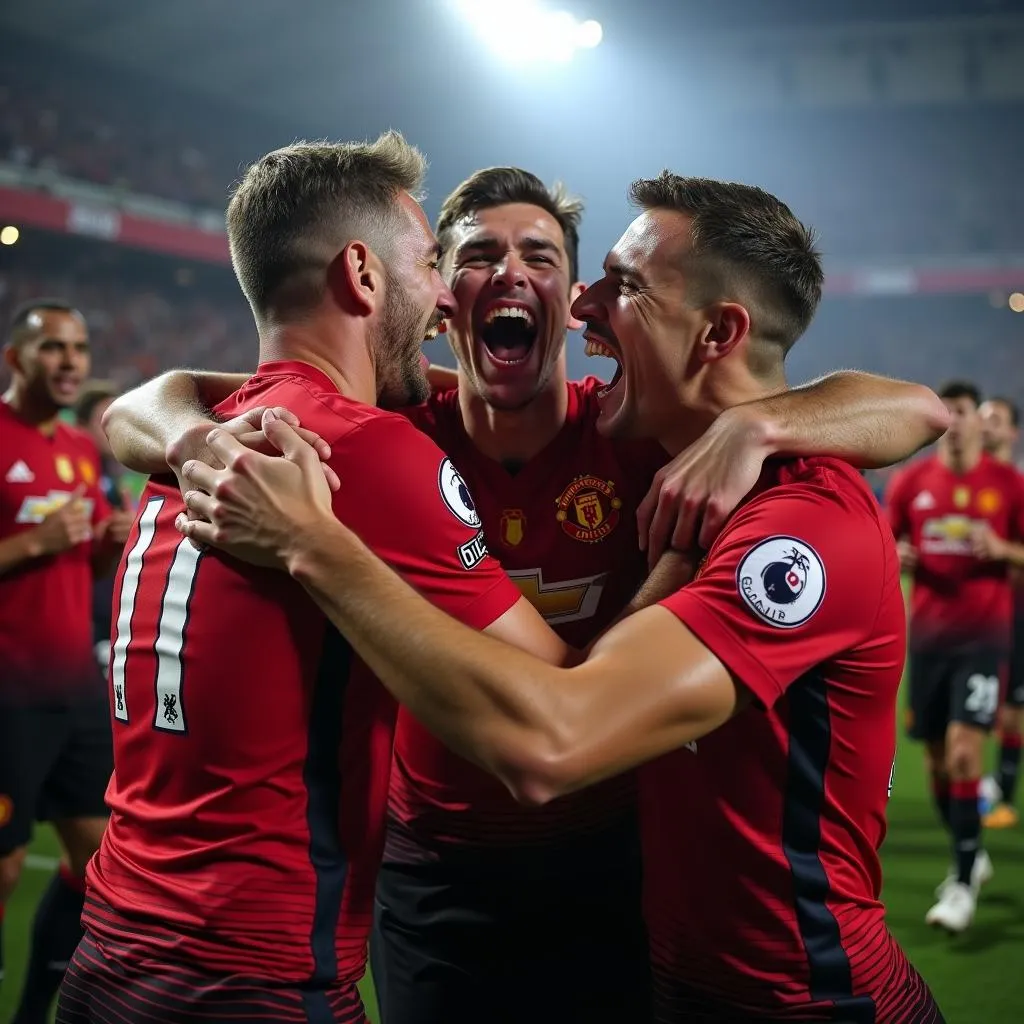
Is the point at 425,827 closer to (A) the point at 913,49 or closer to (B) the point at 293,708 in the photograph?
(B) the point at 293,708

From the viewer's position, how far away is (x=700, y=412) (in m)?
2.51

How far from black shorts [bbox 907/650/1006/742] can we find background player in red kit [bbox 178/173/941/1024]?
4.51 meters

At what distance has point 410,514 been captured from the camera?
1971 millimetres

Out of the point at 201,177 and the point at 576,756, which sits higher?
the point at 201,177

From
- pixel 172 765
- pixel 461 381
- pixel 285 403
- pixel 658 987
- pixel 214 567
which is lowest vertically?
pixel 658 987

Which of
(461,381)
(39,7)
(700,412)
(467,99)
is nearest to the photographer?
(700,412)

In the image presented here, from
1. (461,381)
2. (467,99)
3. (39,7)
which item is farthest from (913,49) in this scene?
(461,381)

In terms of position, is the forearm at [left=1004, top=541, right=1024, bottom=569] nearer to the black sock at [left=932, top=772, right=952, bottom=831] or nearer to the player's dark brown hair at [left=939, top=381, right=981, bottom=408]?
the player's dark brown hair at [left=939, top=381, right=981, bottom=408]

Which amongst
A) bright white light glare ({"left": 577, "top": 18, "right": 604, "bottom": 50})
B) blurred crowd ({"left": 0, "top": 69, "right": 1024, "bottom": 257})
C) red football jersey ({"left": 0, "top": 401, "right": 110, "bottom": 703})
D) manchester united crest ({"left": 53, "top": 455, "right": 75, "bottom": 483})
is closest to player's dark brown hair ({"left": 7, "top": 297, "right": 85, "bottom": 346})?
red football jersey ({"left": 0, "top": 401, "right": 110, "bottom": 703})

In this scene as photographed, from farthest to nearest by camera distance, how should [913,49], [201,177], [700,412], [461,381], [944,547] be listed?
[913,49] → [201,177] → [944,547] → [461,381] → [700,412]

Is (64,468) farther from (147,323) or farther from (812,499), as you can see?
(147,323)

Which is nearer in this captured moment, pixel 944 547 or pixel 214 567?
pixel 214 567

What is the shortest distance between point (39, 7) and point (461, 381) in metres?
22.8

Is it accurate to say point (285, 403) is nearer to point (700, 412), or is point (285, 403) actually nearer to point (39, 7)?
point (700, 412)
